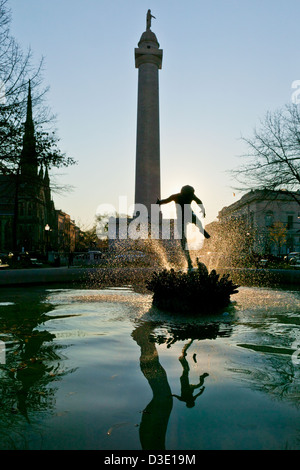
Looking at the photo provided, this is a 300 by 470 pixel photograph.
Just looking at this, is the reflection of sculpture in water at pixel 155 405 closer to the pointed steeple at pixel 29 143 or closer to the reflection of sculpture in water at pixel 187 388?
the reflection of sculpture in water at pixel 187 388

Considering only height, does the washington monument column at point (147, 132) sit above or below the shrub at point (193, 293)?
above

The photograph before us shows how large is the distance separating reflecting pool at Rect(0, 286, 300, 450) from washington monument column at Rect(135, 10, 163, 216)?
31.4 m

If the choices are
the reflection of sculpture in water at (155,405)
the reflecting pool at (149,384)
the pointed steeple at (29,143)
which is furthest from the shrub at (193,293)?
the pointed steeple at (29,143)

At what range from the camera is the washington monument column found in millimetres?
38406

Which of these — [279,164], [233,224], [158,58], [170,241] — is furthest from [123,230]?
[279,164]

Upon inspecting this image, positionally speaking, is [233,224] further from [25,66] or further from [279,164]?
[25,66]

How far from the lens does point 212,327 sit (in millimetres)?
7121

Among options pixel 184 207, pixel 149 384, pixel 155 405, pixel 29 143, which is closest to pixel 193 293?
pixel 184 207

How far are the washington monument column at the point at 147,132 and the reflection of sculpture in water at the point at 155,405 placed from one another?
1320 inches

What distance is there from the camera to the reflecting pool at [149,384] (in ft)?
9.39

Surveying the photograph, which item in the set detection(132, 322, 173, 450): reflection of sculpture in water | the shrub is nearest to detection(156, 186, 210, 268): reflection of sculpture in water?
the shrub

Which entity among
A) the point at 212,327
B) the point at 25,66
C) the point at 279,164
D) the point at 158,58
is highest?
the point at 158,58

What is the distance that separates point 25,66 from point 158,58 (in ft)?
92.8

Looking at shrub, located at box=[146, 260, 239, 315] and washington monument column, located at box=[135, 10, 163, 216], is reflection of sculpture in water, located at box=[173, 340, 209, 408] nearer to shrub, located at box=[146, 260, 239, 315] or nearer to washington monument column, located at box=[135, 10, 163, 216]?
shrub, located at box=[146, 260, 239, 315]
